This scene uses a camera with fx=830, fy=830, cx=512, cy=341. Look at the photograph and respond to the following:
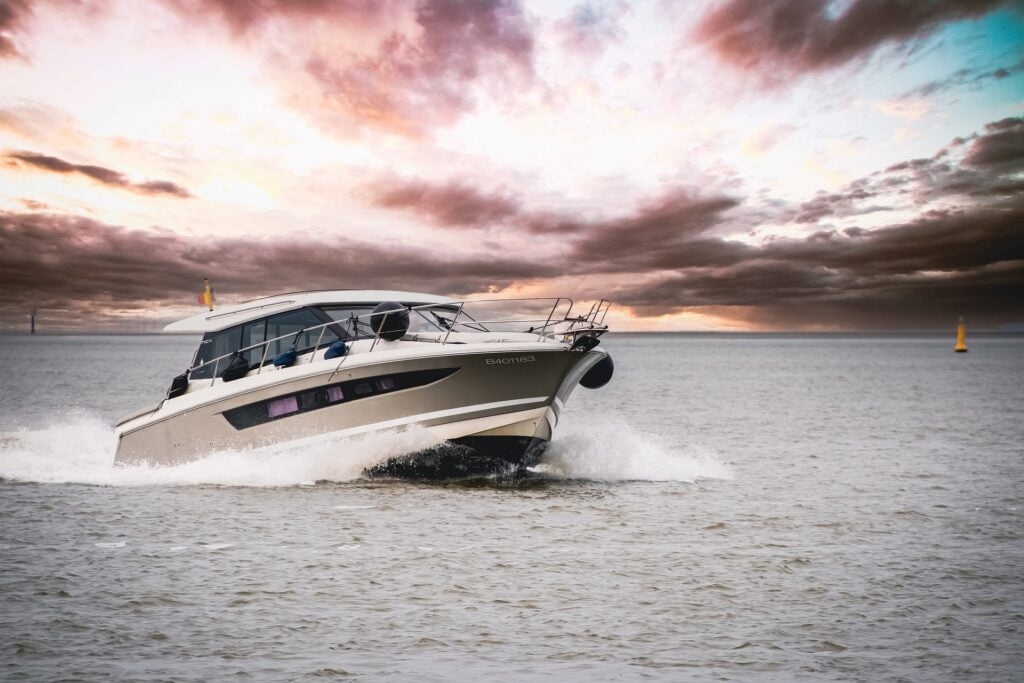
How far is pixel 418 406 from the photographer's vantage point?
14234mm

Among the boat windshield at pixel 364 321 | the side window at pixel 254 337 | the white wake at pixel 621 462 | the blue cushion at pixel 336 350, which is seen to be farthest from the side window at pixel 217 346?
the white wake at pixel 621 462

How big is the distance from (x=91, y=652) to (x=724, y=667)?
5.43 meters

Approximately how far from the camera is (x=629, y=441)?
19.9 metres

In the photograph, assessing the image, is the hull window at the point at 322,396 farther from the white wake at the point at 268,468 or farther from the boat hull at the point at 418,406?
the white wake at the point at 268,468

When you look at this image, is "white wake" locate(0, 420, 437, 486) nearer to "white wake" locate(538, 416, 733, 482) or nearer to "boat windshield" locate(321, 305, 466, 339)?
"boat windshield" locate(321, 305, 466, 339)

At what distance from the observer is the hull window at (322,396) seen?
1416 cm

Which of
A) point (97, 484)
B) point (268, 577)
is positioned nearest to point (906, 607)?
point (268, 577)

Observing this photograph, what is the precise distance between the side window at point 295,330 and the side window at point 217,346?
2.23 feet

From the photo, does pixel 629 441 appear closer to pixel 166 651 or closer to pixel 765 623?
pixel 765 623

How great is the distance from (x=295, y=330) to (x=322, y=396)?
1793 mm

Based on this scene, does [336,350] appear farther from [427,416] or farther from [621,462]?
[621,462]

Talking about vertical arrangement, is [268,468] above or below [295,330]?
below

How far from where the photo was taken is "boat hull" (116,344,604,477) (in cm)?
1416

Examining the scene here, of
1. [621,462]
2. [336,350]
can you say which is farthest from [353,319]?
[621,462]
